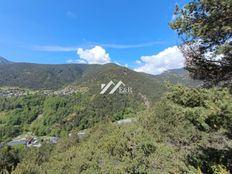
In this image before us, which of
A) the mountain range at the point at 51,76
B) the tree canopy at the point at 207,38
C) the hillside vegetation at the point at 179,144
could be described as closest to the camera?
the tree canopy at the point at 207,38

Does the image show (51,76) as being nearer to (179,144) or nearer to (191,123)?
(179,144)

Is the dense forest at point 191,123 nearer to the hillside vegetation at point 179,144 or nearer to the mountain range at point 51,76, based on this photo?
the hillside vegetation at point 179,144

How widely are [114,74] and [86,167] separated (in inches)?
2981

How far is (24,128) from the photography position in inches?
2810

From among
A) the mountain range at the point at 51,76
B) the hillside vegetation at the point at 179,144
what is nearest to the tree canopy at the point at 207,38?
the hillside vegetation at the point at 179,144

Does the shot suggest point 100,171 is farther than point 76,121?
No

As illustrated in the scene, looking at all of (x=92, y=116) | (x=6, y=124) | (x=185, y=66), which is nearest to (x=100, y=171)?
(x=185, y=66)

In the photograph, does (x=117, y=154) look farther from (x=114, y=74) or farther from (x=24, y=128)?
(x=114, y=74)

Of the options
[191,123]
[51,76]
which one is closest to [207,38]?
[191,123]

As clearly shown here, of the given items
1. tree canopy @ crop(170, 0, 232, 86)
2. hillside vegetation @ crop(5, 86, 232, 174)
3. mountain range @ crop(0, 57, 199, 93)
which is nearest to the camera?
tree canopy @ crop(170, 0, 232, 86)

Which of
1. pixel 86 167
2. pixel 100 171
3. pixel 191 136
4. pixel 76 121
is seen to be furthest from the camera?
pixel 76 121

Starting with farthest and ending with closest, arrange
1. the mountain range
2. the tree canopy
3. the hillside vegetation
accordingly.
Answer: the mountain range < the hillside vegetation < the tree canopy

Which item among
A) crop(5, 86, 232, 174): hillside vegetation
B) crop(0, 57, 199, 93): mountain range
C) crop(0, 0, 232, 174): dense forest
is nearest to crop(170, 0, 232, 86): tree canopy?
crop(0, 0, 232, 174): dense forest

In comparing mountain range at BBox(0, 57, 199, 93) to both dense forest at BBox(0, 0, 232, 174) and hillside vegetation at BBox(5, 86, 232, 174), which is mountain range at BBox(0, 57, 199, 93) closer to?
hillside vegetation at BBox(5, 86, 232, 174)
